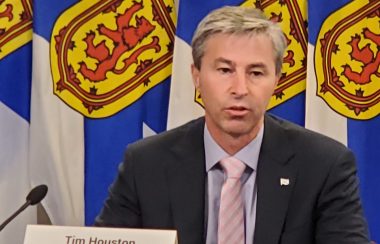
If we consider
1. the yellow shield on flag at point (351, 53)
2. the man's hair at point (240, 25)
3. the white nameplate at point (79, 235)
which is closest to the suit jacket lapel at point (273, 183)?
the man's hair at point (240, 25)

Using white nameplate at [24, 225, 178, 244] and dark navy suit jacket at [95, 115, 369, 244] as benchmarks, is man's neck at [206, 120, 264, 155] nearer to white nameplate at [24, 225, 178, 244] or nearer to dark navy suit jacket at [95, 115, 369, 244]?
dark navy suit jacket at [95, 115, 369, 244]

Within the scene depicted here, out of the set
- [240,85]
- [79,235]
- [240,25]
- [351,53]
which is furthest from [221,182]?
[351,53]

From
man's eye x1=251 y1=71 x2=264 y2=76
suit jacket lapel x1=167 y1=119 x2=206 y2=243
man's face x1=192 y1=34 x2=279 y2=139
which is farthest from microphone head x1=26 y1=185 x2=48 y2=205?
man's eye x1=251 y1=71 x2=264 y2=76

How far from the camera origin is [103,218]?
1732 mm

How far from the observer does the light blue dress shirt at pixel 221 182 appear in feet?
5.49

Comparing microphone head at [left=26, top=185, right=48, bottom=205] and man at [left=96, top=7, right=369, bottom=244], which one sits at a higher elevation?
man at [left=96, top=7, right=369, bottom=244]

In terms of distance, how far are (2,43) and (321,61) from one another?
3.62 ft

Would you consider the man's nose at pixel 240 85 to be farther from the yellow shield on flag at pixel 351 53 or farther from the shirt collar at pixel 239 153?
the yellow shield on flag at pixel 351 53

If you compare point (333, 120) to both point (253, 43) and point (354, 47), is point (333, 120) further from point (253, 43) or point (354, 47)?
point (253, 43)

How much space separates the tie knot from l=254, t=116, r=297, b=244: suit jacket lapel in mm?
46

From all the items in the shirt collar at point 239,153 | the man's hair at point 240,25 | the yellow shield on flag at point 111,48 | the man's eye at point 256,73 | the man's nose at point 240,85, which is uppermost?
the yellow shield on flag at point 111,48

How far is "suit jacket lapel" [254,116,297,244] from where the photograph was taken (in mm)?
1640

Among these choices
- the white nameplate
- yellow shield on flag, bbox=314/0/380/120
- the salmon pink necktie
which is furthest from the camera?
yellow shield on flag, bbox=314/0/380/120

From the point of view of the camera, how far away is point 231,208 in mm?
1662
